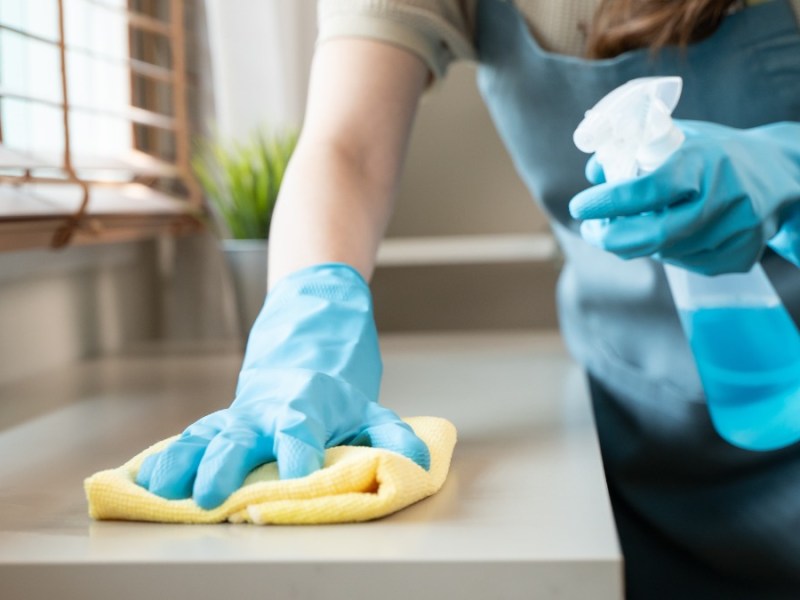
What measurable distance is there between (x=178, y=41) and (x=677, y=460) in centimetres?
121

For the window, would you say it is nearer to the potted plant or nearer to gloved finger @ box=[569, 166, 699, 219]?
the potted plant

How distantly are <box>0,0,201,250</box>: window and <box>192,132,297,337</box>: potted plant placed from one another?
168mm

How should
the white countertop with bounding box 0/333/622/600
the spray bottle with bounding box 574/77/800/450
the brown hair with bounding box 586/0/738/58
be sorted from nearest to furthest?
the white countertop with bounding box 0/333/622/600 → the spray bottle with bounding box 574/77/800/450 → the brown hair with bounding box 586/0/738/58

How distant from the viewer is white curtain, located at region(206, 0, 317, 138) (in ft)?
5.90

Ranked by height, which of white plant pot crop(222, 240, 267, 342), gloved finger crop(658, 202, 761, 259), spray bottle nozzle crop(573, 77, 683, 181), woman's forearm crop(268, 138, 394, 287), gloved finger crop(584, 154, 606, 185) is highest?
spray bottle nozzle crop(573, 77, 683, 181)

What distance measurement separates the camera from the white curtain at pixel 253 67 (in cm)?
180

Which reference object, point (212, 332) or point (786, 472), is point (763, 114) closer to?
point (786, 472)

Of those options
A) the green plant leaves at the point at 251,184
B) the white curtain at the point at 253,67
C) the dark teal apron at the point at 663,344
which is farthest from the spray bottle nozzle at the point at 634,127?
the white curtain at the point at 253,67

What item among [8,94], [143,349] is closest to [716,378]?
[8,94]

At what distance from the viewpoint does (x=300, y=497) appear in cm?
65

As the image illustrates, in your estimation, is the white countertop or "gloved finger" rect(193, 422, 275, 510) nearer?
the white countertop

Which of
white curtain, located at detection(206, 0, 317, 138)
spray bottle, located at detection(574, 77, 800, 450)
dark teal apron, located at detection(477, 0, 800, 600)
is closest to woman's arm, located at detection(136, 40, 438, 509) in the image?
dark teal apron, located at detection(477, 0, 800, 600)

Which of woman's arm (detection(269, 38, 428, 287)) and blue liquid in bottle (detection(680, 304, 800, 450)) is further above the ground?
woman's arm (detection(269, 38, 428, 287))

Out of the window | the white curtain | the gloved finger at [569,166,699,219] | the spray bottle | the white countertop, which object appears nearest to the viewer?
the white countertop
